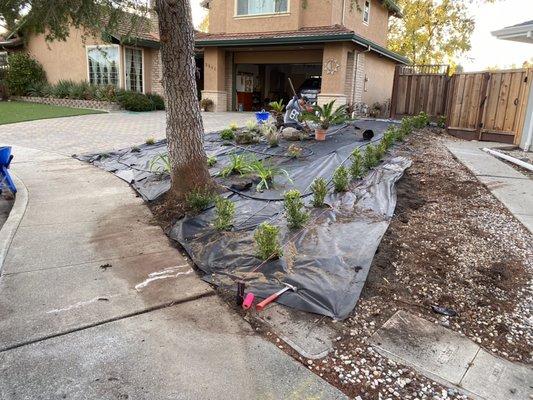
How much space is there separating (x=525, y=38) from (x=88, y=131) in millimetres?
11928

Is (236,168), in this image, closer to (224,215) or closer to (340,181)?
(340,181)

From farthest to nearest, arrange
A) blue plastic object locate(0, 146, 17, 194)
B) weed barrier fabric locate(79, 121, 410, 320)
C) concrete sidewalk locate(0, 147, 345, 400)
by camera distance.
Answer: blue plastic object locate(0, 146, 17, 194)
weed barrier fabric locate(79, 121, 410, 320)
concrete sidewalk locate(0, 147, 345, 400)

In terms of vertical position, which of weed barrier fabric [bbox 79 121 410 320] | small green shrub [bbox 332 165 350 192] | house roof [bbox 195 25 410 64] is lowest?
weed barrier fabric [bbox 79 121 410 320]

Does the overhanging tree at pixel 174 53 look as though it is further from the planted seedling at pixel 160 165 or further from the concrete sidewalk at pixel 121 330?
the planted seedling at pixel 160 165

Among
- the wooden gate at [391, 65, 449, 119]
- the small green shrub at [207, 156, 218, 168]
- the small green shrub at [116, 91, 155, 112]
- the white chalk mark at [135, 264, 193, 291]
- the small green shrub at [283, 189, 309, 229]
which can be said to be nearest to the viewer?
the white chalk mark at [135, 264, 193, 291]

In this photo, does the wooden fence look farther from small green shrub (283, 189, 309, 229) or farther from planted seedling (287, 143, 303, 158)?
small green shrub (283, 189, 309, 229)

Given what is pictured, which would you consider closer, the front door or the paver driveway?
the paver driveway

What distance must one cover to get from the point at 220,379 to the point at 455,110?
12092mm

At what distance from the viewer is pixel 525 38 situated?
957 cm

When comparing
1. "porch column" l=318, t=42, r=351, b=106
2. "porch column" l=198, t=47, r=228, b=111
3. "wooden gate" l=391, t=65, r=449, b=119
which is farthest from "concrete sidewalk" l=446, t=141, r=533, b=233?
"porch column" l=198, t=47, r=228, b=111

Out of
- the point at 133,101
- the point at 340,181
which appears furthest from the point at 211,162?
the point at 133,101

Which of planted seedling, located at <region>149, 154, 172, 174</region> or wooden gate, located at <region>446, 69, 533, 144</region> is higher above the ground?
wooden gate, located at <region>446, 69, 533, 144</region>

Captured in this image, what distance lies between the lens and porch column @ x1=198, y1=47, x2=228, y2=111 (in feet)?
60.6

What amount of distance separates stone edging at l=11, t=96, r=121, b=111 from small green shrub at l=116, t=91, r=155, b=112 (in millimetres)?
409
